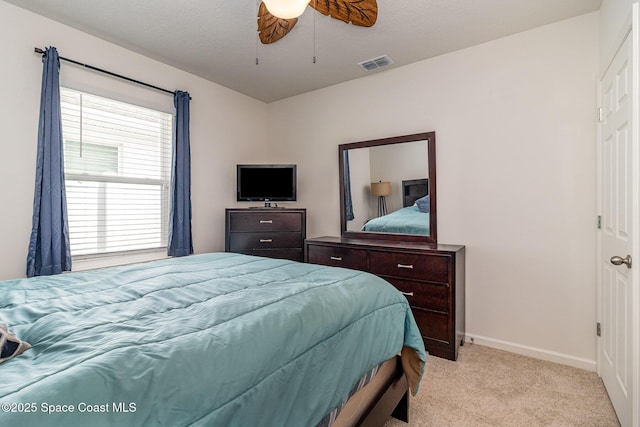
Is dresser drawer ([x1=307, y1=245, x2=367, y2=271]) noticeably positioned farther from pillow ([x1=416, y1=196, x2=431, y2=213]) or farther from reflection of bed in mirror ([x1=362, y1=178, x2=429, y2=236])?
pillow ([x1=416, y1=196, x2=431, y2=213])

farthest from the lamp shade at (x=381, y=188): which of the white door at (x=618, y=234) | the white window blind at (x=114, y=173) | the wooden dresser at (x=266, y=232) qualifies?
the white window blind at (x=114, y=173)

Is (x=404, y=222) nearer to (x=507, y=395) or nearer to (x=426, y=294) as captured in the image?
(x=426, y=294)

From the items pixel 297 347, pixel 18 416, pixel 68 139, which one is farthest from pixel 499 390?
pixel 68 139

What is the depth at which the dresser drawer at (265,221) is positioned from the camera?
3508 millimetres

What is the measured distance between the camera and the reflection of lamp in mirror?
3307 mm

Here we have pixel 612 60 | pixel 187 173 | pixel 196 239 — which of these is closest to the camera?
pixel 612 60

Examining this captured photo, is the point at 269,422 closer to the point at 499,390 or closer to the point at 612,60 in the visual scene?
the point at 499,390

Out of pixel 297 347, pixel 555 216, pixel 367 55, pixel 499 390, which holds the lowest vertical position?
pixel 499 390

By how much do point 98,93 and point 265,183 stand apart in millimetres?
1762

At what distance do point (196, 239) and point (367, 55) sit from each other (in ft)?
8.50

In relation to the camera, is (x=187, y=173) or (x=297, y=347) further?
(x=187, y=173)

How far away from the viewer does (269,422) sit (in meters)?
0.89

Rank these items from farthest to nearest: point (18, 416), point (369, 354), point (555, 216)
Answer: point (555, 216) < point (369, 354) < point (18, 416)

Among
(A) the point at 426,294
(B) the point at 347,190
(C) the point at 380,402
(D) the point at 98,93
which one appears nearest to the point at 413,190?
(B) the point at 347,190
